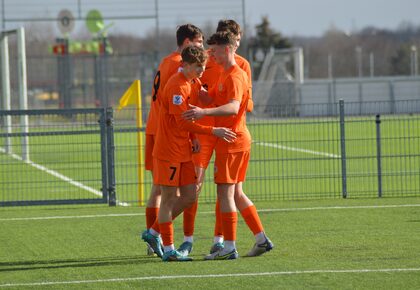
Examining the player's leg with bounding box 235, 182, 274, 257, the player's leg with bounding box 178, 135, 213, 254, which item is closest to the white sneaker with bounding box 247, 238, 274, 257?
the player's leg with bounding box 235, 182, 274, 257

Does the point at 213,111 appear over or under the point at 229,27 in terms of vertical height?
under

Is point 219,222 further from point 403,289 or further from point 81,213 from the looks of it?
point 81,213

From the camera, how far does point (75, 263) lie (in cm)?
984

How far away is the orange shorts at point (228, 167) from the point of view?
9703 millimetres

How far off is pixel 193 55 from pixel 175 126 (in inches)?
26.3

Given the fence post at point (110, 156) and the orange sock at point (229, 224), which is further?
the fence post at point (110, 156)

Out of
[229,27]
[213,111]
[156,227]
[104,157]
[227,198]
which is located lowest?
[156,227]

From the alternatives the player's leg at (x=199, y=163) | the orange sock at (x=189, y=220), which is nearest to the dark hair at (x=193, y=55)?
the player's leg at (x=199, y=163)

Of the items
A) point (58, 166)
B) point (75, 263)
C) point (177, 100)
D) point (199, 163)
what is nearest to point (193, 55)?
point (177, 100)

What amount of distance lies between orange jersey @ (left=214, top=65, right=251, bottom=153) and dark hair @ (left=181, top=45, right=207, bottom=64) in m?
0.40

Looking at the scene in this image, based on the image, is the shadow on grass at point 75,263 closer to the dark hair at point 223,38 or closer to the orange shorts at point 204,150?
the orange shorts at point 204,150

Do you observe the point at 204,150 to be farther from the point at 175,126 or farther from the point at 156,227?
the point at 156,227

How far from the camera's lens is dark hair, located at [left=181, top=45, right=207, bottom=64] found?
925 cm

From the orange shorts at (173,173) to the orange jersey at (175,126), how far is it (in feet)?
0.15
